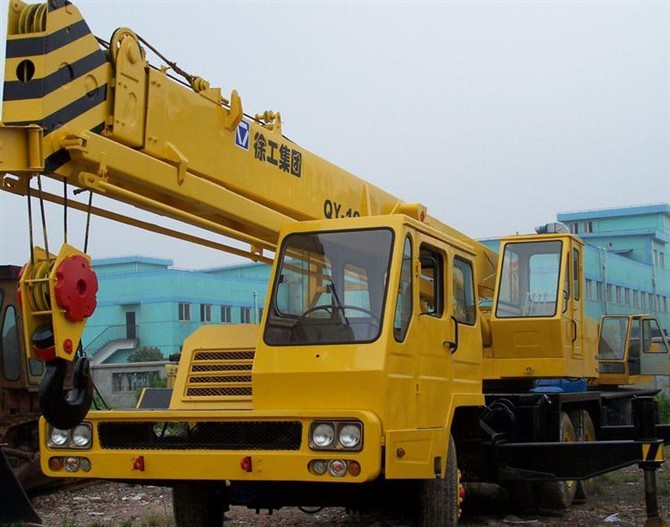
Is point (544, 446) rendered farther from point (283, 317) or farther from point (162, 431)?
point (162, 431)

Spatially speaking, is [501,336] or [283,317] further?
[501,336]

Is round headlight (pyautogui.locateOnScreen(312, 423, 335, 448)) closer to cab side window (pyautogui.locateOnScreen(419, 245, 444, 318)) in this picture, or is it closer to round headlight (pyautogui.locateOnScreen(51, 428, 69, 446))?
cab side window (pyautogui.locateOnScreen(419, 245, 444, 318))

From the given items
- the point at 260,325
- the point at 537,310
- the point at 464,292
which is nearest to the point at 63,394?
the point at 260,325

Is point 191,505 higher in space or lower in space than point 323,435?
lower

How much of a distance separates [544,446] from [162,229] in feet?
11.9

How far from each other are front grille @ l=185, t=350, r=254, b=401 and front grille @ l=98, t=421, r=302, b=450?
584 mm

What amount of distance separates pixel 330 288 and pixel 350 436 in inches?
47.8

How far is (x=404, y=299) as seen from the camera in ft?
21.4

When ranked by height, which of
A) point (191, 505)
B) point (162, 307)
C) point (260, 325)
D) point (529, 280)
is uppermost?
point (162, 307)

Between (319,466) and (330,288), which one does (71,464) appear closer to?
(319,466)

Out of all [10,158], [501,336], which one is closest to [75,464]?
[10,158]

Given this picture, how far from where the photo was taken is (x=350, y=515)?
9.24 metres

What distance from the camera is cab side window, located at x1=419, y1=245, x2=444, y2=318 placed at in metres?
6.89

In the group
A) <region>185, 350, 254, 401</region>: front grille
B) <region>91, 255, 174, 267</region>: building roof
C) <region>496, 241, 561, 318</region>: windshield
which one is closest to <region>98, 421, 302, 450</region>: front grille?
<region>185, 350, 254, 401</region>: front grille
